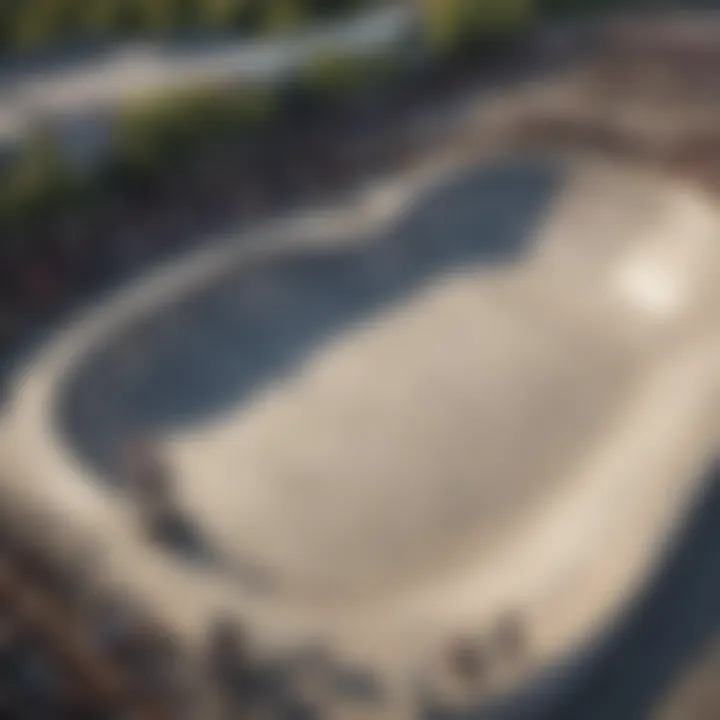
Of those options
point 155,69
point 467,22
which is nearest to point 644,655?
point 155,69

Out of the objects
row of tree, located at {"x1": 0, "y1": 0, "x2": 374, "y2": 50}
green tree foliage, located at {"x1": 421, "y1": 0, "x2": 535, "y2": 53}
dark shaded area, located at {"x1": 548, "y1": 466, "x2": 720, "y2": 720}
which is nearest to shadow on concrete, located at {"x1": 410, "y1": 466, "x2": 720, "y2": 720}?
dark shaded area, located at {"x1": 548, "y1": 466, "x2": 720, "y2": 720}

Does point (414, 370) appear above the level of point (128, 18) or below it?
below

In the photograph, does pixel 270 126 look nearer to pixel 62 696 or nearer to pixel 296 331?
pixel 296 331

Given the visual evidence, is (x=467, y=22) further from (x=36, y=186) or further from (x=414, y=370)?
(x=414, y=370)

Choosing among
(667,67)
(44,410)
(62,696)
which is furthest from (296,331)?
(667,67)

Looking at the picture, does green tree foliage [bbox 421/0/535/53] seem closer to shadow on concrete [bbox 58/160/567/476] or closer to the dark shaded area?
shadow on concrete [bbox 58/160/567/476]
